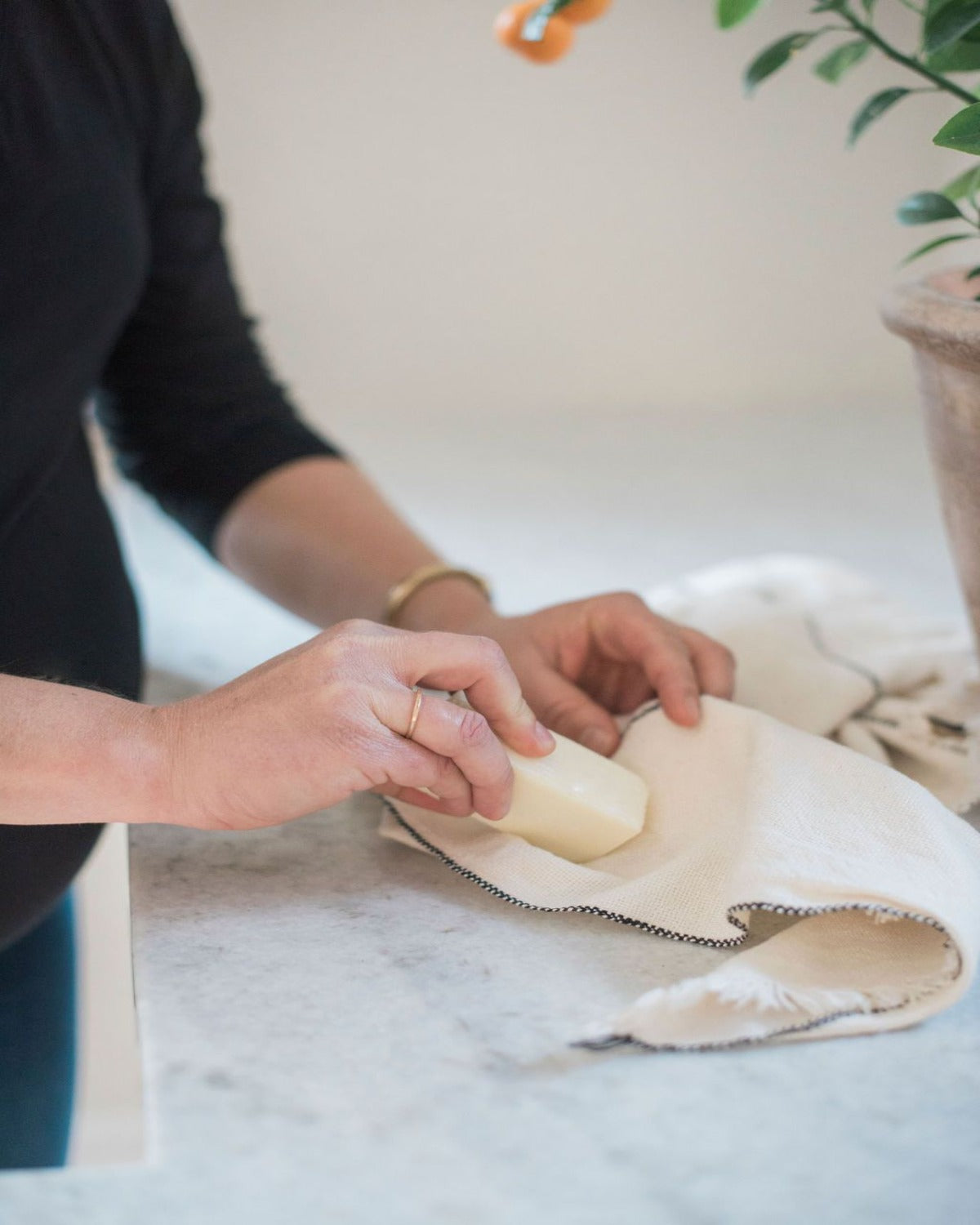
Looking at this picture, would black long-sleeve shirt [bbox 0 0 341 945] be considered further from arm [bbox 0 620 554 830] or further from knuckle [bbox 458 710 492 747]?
knuckle [bbox 458 710 492 747]

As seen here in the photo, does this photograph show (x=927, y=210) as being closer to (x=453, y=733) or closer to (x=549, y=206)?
(x=453, y=733)

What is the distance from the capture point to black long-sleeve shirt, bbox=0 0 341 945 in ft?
2.41

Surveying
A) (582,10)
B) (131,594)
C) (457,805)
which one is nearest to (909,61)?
(582,10)

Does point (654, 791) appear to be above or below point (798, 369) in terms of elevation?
above

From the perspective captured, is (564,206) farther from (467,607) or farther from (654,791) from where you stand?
(654,791)

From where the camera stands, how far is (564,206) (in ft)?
7.50

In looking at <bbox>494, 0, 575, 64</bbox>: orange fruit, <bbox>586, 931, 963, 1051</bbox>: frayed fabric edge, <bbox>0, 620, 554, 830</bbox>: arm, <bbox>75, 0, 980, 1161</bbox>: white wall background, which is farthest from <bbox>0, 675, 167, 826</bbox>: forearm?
<bbox>75, 0, 980, 1161</bbox>: white wall background

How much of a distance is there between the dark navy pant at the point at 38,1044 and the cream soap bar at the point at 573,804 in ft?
0.81

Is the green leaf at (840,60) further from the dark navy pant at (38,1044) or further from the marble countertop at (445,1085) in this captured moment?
the dark navy pant at (38,1044)

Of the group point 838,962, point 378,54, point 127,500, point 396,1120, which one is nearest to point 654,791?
point 838,962

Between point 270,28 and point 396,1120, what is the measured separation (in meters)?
2.12

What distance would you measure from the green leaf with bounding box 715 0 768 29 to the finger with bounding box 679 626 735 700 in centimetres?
31

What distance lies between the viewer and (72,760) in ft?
1.77

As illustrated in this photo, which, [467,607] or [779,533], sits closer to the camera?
[467,607]
